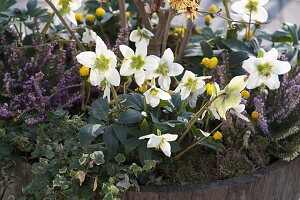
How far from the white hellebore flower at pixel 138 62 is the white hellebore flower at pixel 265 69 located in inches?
8.3

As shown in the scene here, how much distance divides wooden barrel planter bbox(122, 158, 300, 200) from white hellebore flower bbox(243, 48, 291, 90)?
Result: 236 millimetres

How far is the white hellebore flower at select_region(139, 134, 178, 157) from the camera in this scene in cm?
132

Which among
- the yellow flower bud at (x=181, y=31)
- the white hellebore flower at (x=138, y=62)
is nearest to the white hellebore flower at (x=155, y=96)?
the white hellebore flower at (x=138, y=62)

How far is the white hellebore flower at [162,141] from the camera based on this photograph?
1.32 meters

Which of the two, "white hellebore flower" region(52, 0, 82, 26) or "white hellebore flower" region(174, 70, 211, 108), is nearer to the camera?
"white hellebore flower" region(174, 70, 211, 108)

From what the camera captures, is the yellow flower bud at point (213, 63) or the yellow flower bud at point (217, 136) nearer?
the yellow flower bud at point (217, 136)

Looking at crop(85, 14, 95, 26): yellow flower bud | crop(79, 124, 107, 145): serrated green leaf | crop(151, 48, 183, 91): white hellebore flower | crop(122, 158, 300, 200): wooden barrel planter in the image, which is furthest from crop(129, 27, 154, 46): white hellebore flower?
crop(85, 14, 95, 26): yellow flower bud

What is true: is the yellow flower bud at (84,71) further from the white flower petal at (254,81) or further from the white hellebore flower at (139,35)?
the white flower petal at (254,81)

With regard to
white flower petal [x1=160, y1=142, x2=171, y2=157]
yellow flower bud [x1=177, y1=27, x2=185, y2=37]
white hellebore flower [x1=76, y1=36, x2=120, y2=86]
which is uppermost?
white hellebore flower [x1=76, y1=36, x2=120, y2=86]

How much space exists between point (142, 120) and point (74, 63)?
0.34m

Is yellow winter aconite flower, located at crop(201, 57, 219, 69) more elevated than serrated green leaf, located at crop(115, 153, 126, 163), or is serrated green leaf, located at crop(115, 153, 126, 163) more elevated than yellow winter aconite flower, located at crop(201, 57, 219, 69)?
yellow winter aconite flower, located at crop(201, 57, 219, 69)

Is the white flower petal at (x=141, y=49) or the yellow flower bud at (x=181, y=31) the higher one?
the white flower petal at (x=141, y=49)

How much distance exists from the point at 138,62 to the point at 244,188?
0.39m

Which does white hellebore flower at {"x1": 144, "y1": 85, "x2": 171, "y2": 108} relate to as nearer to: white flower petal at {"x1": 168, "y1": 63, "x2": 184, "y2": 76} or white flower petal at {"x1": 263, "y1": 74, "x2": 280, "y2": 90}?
white flower petal at {"x1": 168, "y1": 63, "x2": 184, "y2": 76}
